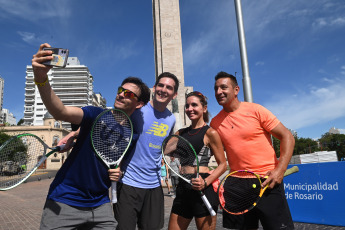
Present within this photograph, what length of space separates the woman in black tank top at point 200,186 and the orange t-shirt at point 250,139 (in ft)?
0.49

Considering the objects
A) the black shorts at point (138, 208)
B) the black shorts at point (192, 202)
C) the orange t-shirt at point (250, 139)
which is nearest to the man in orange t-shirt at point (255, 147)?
the orange t-shirt at point (250, 139)

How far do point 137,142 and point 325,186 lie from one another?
5503 mm

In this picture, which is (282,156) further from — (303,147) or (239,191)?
(303,147)

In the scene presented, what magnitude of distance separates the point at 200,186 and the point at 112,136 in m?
1.20

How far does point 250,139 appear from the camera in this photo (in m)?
2.91

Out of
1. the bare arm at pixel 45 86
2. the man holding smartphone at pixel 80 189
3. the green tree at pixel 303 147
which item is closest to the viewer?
the bare arm at pixel 45 86

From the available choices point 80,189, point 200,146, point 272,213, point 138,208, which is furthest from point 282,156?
point 80,189

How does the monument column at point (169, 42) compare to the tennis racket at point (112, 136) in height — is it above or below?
above

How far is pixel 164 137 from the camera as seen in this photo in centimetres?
332

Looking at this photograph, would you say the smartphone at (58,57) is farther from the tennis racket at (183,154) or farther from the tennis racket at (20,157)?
the tennis racket at (183,154)

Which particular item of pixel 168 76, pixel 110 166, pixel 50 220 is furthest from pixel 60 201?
pixel 168 76

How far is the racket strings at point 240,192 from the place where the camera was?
279cm

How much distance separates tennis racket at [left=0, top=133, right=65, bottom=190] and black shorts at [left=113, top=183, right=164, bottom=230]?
3.22ft

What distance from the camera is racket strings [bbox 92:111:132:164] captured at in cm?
251
